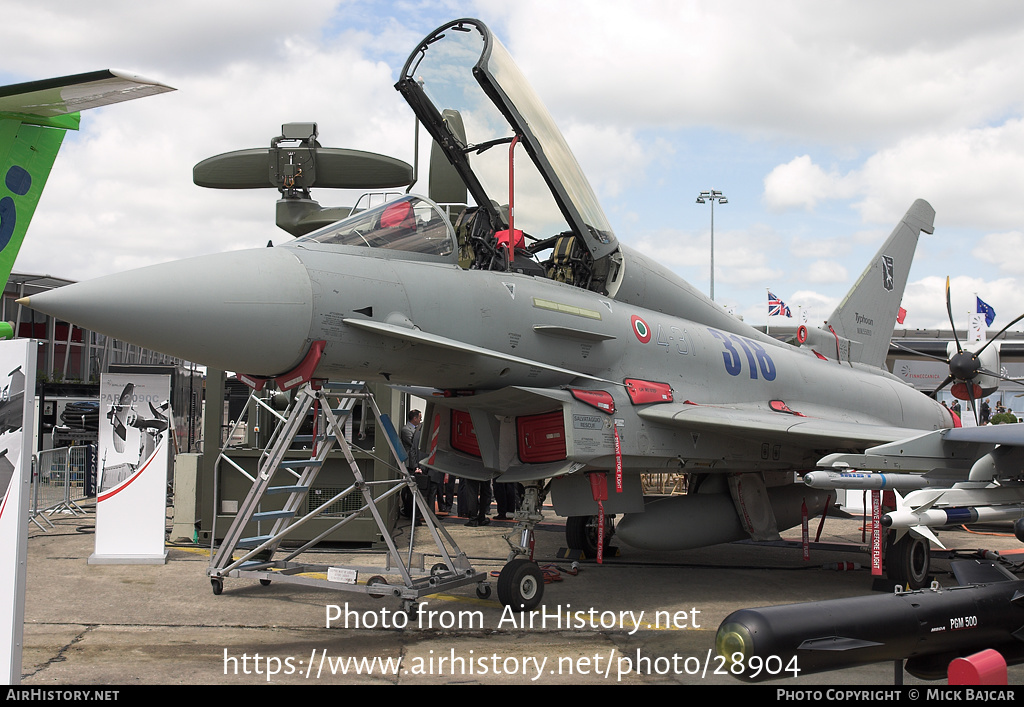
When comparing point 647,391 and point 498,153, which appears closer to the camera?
point 498,153

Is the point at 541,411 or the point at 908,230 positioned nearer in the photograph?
the point at 541,411

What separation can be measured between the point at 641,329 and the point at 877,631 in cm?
399

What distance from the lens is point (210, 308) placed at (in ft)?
15.6

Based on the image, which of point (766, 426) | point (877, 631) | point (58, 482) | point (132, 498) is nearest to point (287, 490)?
point (132, 498)

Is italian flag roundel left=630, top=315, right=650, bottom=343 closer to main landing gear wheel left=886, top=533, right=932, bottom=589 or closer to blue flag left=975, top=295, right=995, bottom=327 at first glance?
main landing gear wheel left=886, top=533, right=932, bottom=589

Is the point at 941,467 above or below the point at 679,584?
above

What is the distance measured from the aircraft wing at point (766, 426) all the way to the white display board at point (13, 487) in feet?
15.5

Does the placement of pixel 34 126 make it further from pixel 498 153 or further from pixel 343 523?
pixel 343 523

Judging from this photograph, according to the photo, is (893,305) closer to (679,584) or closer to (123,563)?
(679,584)


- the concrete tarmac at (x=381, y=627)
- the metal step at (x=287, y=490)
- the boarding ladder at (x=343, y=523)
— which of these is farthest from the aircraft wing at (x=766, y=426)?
the metal step at (x=287, y=490)

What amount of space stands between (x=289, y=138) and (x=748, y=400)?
6134mm

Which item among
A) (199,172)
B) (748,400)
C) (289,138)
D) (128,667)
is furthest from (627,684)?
(199,172)

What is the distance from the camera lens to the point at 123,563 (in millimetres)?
8188

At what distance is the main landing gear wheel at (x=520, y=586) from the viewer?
6.21 metres
